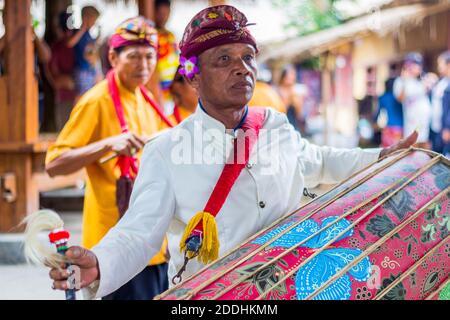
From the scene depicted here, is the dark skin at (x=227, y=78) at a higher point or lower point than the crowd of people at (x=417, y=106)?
higher

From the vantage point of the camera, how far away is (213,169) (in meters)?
2.78

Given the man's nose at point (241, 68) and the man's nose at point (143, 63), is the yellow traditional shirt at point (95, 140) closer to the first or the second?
the man's nose at point (143, 63)

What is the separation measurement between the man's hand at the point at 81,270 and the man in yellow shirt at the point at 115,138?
157cm

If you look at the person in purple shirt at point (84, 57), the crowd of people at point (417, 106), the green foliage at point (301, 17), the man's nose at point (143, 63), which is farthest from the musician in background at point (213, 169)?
the green foliage at point (301, 17)

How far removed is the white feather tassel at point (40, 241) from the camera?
2.22 meters

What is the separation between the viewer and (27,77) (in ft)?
22.3

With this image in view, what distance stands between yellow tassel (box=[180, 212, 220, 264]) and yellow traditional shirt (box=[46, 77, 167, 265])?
1.55m

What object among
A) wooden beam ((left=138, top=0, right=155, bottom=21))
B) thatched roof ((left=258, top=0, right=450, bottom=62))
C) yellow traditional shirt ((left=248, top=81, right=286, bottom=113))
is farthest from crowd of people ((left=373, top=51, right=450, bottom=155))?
yellow traditional shirt ((left=248, top=81, right=286, bottom=113))

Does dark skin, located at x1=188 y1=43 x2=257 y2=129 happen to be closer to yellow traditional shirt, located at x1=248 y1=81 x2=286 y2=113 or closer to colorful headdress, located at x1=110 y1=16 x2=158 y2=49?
colorful headdress, located at x1=110 y1=16 x2=158 y2=49

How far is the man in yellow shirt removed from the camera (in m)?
4.02

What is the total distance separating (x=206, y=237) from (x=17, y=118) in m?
4.60

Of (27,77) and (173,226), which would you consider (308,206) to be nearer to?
(173,226)
